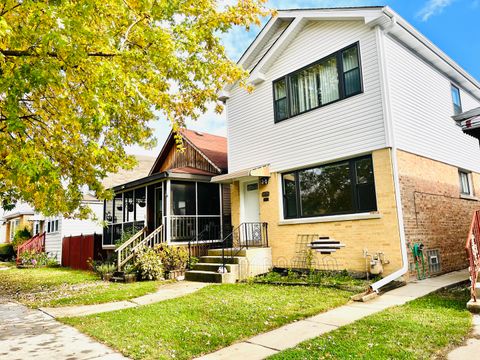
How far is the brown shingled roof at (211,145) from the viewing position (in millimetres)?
16527

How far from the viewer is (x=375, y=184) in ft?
31.2

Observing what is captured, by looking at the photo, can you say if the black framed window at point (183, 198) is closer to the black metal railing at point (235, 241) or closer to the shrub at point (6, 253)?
the black metal railing at point (235, 241)

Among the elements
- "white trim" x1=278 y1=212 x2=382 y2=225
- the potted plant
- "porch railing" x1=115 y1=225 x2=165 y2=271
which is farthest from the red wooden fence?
"white trim" x1=278 y1=212 x2=382 y2=225

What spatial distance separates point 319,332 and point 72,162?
20.8 feet

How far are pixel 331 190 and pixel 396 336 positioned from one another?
19.6 ft

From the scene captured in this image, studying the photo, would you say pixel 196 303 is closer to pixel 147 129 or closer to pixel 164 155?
pixel 147 129

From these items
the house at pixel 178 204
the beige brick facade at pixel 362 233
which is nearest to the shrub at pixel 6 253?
the house at pixel 178 204

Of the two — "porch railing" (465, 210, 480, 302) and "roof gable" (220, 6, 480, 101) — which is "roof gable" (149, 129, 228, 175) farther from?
"porch railing" (465, 210, 480, 302)

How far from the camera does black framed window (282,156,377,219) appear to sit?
9.79 meters

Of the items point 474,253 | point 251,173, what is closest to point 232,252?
point 251,173

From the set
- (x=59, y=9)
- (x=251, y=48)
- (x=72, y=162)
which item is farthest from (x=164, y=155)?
(x=59, y=9)

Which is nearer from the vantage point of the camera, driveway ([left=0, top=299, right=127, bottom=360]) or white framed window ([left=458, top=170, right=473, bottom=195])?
driveway ([left=0, top=299, right=127, bottom=360])

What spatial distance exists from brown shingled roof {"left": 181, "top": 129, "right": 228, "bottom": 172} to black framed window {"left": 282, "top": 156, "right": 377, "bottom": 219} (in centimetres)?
491

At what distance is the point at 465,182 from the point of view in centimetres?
1316
